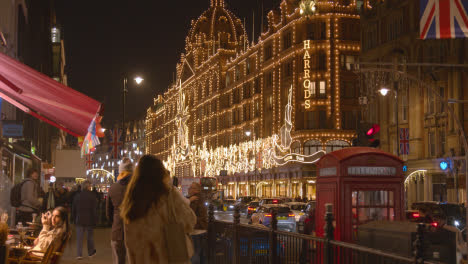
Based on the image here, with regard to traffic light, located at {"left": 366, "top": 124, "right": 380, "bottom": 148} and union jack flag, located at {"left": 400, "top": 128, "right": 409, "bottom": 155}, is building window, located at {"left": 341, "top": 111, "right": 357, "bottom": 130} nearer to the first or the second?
union jack flag, located at {"left": 400, "top": 128, "right": 409, "bottom": 155}

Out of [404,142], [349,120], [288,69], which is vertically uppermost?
[288,69]

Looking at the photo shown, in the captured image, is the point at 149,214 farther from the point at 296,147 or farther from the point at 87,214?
the point at 296,147

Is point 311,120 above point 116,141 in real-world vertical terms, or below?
above

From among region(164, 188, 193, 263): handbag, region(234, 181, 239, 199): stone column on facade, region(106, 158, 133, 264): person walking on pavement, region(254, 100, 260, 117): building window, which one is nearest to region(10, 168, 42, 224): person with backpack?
region(106, 158, 133, 264): person walking on pavement

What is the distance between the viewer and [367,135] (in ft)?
43.8

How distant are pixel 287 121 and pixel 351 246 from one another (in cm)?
6045

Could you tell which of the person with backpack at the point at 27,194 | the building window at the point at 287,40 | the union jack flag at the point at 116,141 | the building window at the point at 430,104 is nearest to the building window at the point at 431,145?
the building window at the point at 430,104

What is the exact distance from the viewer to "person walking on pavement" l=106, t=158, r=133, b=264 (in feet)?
34.4

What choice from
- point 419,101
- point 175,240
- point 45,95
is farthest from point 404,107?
point 175,240

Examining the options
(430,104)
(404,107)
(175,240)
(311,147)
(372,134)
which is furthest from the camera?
(311,147)

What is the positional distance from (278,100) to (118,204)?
61.2m

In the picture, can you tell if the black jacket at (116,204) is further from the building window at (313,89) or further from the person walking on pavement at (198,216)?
the building window at (313,89)

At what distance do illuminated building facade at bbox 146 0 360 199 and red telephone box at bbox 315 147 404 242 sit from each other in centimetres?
3945

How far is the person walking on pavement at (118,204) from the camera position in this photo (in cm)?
1050
